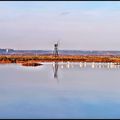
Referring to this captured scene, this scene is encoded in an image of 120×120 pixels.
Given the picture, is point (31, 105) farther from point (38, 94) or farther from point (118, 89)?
point (118, 89)

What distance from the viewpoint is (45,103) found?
11.7 metres

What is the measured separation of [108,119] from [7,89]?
6.82 meters

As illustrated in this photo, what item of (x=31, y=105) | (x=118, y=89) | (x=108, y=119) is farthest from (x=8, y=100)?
(x=118, y=89)

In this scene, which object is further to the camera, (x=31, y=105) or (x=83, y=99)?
(x=83, y=99)

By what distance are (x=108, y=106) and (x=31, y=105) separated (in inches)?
99.9

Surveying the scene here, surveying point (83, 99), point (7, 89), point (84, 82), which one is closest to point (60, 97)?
point (83, 99)

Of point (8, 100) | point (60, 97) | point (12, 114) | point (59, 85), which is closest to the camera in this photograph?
point (12, 114)

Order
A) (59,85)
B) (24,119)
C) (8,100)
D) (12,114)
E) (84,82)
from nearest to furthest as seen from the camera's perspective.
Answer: (24,119) → (12,114) → (8,100) → (59,85) → (84,82)

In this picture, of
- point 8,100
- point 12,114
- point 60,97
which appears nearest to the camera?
point 12,114

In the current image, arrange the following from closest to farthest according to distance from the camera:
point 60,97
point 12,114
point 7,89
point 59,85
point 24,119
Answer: point 24,119
point 12,114
point 60,97
point 7,89
point 59,85

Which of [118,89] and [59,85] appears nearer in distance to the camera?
[118,89]

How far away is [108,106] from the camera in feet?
36.8

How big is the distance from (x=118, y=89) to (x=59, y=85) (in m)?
2.97

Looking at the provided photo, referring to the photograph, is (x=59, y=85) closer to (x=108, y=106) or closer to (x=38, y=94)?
(x=38, y=94)
